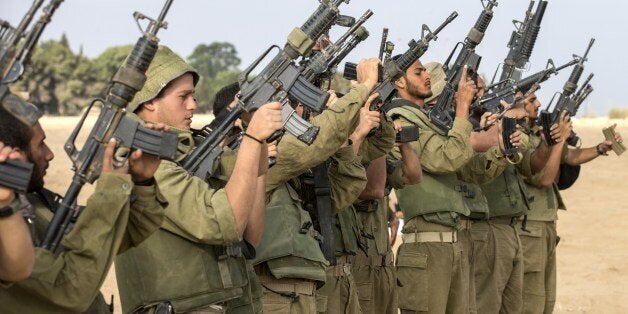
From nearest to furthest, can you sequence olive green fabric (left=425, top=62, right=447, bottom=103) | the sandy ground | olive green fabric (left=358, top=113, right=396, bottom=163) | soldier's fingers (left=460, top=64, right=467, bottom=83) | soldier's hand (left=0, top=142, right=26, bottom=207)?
soldier's hand (left=0, top=142, right=26, bottom=207)
olive green fabric (left=358, top=113, right=396, bottom=163)
soldier's fingers (left=460, top=64, right=467, bottom=83)
olive green fabric (left=425, top=62, right=447, bottom=103)
the sandy ground

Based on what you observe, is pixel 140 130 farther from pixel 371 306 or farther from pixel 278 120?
pixel 371 306

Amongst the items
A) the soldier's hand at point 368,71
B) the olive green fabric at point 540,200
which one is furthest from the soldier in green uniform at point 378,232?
the olive green fabric at point 540,200

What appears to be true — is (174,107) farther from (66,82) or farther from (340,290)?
(66,82)

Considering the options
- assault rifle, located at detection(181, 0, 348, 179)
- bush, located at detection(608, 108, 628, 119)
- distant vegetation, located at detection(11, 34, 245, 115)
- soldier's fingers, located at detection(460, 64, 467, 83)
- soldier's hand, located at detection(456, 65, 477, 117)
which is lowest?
assault rifle, located at detection(181, 0, 348, 179)

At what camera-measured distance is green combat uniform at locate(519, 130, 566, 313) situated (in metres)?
10.9

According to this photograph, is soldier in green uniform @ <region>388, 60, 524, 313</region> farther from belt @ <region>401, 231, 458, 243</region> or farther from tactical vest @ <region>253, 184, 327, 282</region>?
tactical vest @ <region>253, 184, 327, 282</region>

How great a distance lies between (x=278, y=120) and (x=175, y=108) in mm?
617

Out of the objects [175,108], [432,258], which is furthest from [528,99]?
[175,108]

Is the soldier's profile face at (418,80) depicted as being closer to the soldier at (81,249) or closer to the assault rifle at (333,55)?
the assault rifle at (333,55)

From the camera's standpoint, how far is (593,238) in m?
19.7

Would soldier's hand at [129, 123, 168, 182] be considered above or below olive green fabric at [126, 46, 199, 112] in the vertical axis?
below

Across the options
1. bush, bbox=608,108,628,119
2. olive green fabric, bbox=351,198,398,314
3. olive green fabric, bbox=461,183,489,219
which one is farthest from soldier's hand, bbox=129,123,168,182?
bush, bbox=608,108,628,119

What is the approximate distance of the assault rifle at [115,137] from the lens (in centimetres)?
438

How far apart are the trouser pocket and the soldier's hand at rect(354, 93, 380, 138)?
1743 mm
